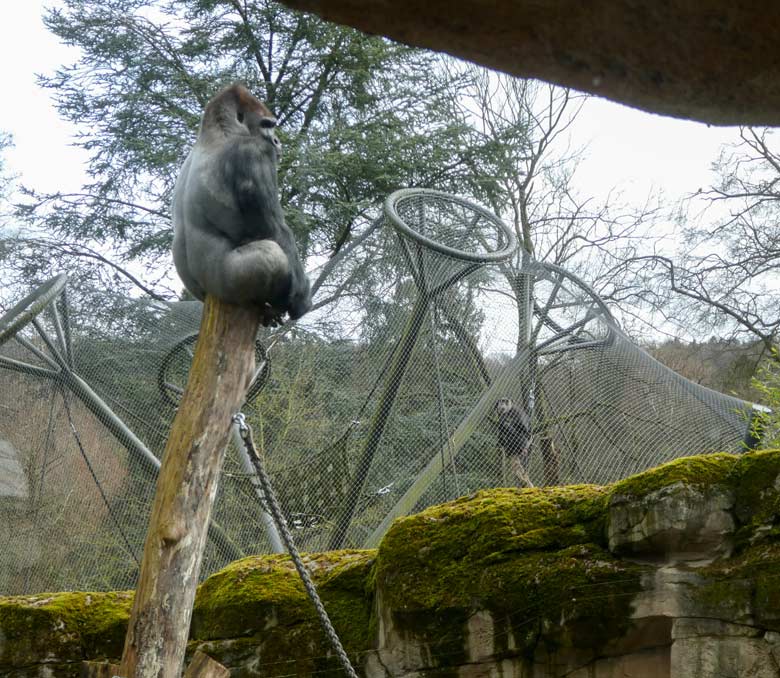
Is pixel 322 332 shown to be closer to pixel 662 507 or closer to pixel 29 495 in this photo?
pixel 29 495

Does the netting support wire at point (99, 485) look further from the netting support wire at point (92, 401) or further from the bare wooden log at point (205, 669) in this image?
the bare wooden log at point (205, 669)

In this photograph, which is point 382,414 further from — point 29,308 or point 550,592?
point 29,308

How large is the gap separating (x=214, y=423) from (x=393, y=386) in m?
2.77

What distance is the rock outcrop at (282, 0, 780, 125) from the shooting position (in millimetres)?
888

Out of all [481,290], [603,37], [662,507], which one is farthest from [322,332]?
[603,37]

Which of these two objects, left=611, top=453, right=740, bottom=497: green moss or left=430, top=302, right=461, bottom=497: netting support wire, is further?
left=430, top=302, right=461, bottom=497: netting support wire

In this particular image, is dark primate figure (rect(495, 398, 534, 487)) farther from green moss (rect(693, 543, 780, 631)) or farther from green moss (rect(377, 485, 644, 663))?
green moss (rect(693, 543, 780, 631))

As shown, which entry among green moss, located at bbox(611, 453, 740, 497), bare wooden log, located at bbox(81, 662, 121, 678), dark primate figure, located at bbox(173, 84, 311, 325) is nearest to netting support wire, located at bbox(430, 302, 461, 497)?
green moss, located at bbox(611, 453, 740, 497)

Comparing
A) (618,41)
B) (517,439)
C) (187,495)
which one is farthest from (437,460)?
(618,41)

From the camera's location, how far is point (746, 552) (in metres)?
3.63

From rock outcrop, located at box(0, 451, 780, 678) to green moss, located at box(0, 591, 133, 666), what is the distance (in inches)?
1.3

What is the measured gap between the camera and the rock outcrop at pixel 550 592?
356 centimetres

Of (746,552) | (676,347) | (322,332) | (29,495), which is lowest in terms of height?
(746,552)

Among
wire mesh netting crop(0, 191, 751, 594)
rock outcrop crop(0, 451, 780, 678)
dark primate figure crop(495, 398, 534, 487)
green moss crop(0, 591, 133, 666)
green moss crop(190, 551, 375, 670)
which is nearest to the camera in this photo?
rock outcrop crop(0, 451, 780, 678)
